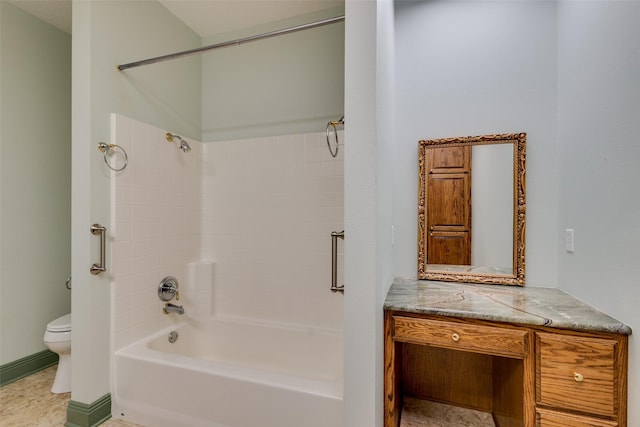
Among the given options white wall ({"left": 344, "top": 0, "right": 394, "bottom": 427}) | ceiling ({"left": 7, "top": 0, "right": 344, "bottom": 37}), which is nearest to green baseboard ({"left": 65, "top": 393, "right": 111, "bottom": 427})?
white wall ({"left": 344, "top": 0, "right": 394, "bottom": 427})

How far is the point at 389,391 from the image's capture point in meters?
1.38

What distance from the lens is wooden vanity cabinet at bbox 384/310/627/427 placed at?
1140 mm

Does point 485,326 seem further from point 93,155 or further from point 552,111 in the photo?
point 93,155

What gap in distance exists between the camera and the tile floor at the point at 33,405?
5.65 feet

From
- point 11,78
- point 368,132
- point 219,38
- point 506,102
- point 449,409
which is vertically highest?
point 219,38

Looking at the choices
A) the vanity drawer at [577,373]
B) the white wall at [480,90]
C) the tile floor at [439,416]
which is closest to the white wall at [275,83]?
the white wall at [480,90]

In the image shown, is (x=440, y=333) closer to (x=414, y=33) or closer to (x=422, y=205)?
(x=422, y=205)

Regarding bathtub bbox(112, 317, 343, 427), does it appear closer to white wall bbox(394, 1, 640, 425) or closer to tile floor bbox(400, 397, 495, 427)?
tile floor bbox(400, 397, 495, 427)

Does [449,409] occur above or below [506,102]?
below

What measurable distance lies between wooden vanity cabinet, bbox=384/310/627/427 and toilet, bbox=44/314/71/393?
2.03m

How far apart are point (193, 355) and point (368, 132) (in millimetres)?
2067

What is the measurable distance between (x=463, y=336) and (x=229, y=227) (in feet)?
6.05

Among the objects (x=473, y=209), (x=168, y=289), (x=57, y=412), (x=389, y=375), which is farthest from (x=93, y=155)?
(x=473, y=209)

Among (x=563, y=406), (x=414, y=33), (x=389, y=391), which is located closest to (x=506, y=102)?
(x=414, y=33)
